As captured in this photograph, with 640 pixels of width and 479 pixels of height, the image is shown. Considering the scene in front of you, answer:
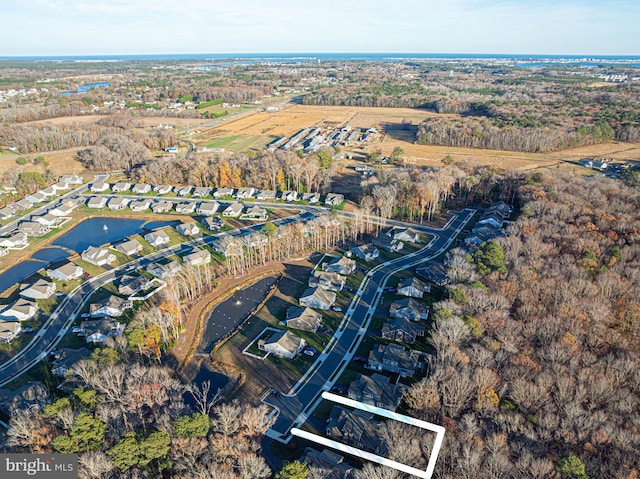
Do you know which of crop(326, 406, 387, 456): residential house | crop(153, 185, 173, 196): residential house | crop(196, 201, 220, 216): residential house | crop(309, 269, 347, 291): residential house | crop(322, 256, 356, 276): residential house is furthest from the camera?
crop(153, 185, 173, 196): residential house

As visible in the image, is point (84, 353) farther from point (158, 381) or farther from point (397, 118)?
point (397, 118)

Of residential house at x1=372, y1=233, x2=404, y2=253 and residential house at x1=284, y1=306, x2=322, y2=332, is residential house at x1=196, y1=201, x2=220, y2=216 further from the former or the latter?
residential house at x1=284, y1=306, x2=322, y2=332

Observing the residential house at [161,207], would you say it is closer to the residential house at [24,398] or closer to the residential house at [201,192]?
the residential house at [201,192]

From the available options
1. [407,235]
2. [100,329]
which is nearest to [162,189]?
[100,329]

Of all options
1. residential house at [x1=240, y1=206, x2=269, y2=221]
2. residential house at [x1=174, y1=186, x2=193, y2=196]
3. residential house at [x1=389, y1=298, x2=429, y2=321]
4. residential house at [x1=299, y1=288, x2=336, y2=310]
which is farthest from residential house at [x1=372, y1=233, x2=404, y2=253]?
residential house at [x1=174, y1=186, x2=193, y2=196]

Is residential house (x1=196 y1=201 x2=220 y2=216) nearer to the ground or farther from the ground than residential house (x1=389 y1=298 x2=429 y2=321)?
farther from the ground

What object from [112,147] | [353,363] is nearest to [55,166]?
[112,147]
